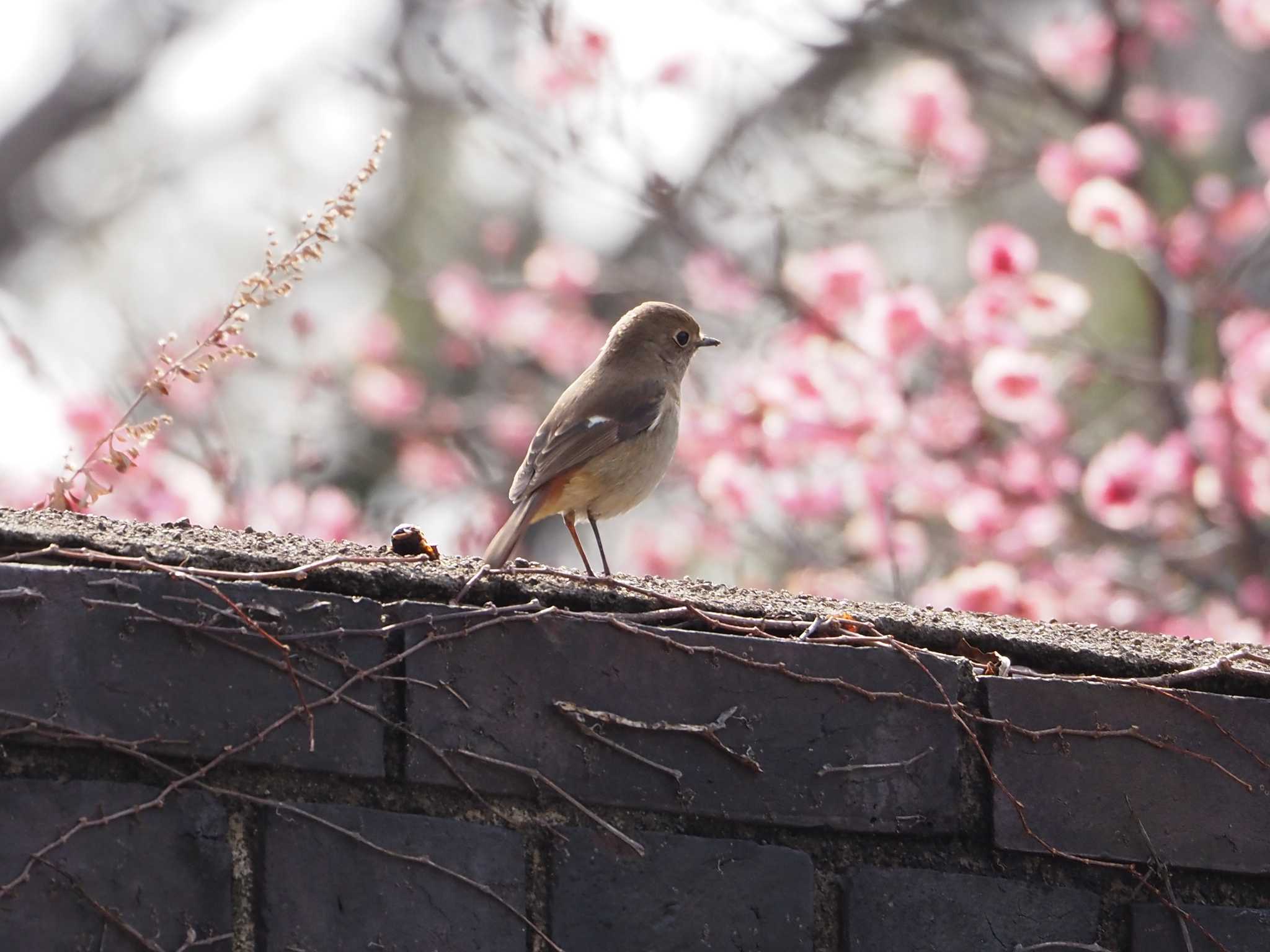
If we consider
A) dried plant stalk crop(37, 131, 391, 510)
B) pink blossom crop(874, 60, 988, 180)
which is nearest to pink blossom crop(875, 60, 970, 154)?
pink blossom crop(874, 60, 988, 180)

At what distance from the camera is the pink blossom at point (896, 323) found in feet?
24.5

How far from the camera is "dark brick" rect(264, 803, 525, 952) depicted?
1.88 m

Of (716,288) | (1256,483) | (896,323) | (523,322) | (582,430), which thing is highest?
(523,322)

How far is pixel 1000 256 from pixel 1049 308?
34cm

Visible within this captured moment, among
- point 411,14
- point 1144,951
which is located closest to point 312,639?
point 1144,951

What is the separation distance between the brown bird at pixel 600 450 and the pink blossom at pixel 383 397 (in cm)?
455

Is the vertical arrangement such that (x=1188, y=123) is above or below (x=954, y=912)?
above

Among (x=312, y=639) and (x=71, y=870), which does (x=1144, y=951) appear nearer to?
(x=312, y=639)

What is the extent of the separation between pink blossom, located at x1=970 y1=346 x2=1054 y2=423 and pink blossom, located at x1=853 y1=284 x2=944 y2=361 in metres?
0.31

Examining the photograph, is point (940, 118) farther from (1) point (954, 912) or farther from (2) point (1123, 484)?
(1) point (954, 912)

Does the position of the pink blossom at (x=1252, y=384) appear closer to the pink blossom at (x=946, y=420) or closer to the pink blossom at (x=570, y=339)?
the pink blossom at (x=946, y=420)

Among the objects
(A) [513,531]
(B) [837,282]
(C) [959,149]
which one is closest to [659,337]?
(A) [513,531]

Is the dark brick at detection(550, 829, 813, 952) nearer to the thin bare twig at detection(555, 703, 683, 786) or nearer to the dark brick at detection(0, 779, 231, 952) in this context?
the thin bare twig at detection(555, 703, 683, 786)

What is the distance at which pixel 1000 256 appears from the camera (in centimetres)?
761
